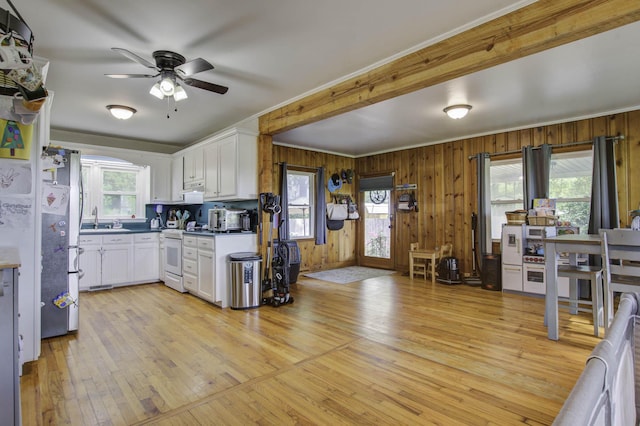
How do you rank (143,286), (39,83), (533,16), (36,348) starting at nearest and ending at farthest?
(39,83), (533,16), (36,348), (143,286)

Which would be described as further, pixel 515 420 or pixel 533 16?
pixel 533 16

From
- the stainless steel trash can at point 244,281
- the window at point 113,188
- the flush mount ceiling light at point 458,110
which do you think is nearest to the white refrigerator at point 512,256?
the flush mount ceiling light at point 458,110

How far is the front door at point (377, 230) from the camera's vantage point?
7.09 meters

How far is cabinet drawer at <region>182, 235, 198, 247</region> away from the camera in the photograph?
469 cm

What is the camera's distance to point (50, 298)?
327cm

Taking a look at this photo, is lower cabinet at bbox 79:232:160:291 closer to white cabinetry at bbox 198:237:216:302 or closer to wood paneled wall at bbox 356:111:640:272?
white cabinetry at bbox 198:237:216:302

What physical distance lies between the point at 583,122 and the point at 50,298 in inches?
267

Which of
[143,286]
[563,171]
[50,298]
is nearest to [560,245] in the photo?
[563,171]

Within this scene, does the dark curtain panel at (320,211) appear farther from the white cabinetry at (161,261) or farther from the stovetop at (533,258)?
the stovetop at (533,258)

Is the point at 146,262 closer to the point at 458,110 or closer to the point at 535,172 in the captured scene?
the point at 458,110

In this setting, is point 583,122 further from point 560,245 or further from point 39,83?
point 39,83

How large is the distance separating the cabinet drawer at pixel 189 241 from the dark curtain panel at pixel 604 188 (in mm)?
5401

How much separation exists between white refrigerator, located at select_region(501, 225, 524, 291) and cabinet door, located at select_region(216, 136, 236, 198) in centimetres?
388

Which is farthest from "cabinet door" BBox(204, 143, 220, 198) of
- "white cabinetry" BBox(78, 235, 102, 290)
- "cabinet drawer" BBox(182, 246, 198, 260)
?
"white cabinetry" BBox(78, 235, 102, 290)
